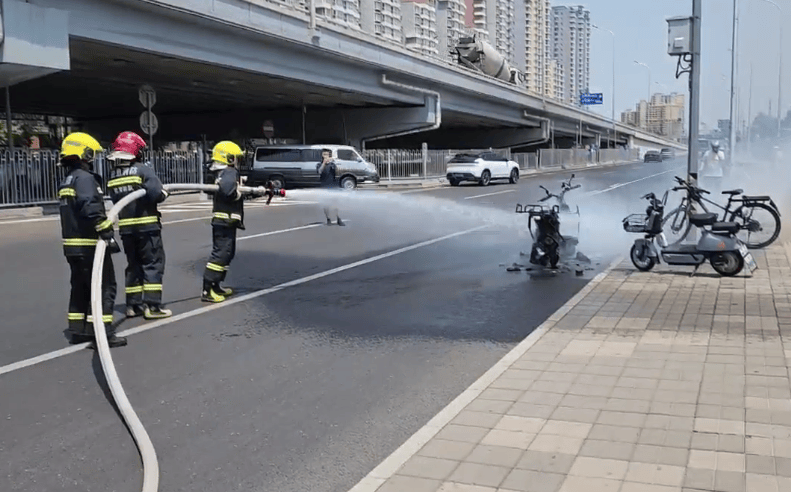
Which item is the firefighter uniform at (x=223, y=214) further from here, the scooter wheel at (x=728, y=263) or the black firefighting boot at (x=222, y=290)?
the scooter wheel at (x=728, y=263)

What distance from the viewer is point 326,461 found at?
14.7 ft

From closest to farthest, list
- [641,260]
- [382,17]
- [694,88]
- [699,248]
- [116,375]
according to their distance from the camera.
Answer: [116,375], [699,248], [641,260], [694,88], [382,17]

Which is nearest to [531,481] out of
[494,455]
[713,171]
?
[494,455]

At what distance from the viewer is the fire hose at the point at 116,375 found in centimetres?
430

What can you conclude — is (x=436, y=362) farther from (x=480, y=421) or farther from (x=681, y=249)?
(x=681, y=249)

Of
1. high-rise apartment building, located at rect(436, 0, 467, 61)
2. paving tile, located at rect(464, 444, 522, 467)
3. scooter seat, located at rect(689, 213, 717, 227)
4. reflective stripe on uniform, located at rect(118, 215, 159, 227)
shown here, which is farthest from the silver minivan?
high-rise apartment building, located at rect(436, 0, 467, 61)

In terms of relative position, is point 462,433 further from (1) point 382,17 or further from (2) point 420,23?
(2) point 420,23

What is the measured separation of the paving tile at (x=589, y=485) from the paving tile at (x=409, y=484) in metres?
0.63

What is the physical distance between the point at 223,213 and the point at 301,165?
80.6 feet

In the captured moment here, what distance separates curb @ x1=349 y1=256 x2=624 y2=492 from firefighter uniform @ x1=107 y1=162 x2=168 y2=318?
3.75m

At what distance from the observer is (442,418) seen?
16.3 feet

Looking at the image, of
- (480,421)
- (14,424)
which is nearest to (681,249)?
(480,421)

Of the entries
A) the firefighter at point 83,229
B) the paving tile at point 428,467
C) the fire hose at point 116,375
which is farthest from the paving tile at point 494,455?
the firefighter at point 83,229

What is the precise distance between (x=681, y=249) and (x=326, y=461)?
7.73 m
